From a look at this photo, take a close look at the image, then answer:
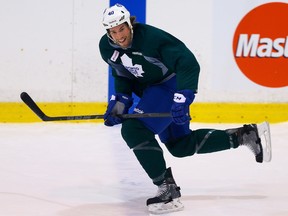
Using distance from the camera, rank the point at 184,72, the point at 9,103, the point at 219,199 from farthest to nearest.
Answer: the point at 9,103 < the point at 219,199 < the point at 184,72

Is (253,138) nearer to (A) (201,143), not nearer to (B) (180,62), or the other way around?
(A) (201,143)

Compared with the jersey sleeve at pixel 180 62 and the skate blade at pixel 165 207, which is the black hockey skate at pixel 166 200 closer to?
the skate blade at pixel 165 207

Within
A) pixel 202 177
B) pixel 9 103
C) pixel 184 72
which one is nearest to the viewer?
pixel 184 72

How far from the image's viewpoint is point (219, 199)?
2990 millimetres

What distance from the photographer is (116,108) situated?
3029mm

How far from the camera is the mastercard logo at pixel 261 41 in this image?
513 centimetres

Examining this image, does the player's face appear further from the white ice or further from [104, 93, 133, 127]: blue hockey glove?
the white ice

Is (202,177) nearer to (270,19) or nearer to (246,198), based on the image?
(246,198)

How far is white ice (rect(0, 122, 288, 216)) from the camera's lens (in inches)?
111

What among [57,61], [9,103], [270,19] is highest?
[270,19]

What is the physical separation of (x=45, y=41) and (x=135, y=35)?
2.34 meters

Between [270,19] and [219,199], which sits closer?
[219,199]

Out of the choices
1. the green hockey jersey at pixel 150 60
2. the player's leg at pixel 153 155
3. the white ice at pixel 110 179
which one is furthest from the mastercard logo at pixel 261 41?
the player's leg at pixel 153 155

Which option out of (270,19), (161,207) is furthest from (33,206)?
(270,19)
